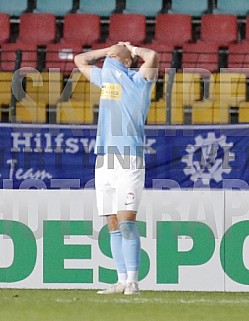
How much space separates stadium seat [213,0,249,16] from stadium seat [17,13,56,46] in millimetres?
2366

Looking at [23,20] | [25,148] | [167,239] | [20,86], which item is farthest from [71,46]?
[167,239]

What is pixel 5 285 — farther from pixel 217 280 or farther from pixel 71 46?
pixel 71 46

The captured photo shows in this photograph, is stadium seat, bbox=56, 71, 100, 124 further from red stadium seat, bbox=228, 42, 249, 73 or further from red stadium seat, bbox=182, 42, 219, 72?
red stadium seat, bbox=228, 42, 249, 73

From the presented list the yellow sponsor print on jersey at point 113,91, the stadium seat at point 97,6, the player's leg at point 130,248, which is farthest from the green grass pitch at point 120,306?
the stadium seat at point 97,6

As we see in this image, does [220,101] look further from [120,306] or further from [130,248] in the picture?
[120,306]

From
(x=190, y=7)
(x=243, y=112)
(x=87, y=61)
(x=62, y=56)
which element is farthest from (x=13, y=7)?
(x=87, y=61)

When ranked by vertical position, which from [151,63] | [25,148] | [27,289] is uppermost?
[151,63]

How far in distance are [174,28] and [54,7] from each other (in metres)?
1.79

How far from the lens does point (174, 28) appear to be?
617 inches

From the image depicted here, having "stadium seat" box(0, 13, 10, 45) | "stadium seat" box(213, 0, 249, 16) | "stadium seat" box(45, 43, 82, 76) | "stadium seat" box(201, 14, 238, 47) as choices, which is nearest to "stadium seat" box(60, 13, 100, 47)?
"stadium seat" box(45, 43, 82, 76)

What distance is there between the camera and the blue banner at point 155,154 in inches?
456

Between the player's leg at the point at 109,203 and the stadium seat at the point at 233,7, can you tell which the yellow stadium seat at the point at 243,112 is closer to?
the stadium seat at the point at 233,7

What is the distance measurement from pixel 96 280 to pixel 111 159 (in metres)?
1.43

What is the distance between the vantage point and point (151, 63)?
7879mm
